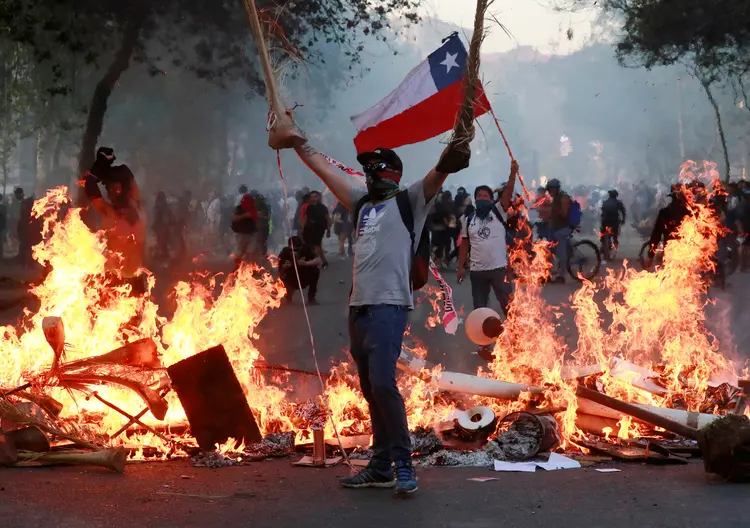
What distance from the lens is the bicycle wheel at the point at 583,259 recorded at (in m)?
20.4

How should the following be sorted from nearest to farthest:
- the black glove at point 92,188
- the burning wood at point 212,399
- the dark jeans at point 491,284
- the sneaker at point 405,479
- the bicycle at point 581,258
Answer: the sneaker at point 405,479 < the burning wood at point 212,399 < the black glove at point 92,188 < the dark jeans at point 491,284 < the bicycle at point 581,258

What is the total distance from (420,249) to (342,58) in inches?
1094

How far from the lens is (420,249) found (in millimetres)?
6129

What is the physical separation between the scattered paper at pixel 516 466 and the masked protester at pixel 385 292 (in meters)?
0.77

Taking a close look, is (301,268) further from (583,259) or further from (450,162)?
(450,162)

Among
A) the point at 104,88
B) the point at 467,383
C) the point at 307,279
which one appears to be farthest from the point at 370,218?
the point at 104,88

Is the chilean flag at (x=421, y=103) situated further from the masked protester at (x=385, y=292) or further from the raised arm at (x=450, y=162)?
the raised arm at (x=450, y=162)

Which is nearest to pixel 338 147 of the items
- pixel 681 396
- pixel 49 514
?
pixel 681 396

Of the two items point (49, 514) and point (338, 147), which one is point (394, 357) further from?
point (338, 147)

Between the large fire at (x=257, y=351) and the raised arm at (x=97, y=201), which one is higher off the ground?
the raised arm at (x=97, y=201)

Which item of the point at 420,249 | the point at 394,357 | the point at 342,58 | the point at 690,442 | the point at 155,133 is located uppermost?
the point at 342,58

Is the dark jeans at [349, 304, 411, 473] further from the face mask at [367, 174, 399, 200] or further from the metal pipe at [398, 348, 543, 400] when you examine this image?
the metal pipe at [398, 348, 543, 400]

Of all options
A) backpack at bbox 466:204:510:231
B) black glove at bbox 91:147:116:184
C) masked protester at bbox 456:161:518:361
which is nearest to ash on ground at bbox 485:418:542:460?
masked protester at bbox 456:161:518:361

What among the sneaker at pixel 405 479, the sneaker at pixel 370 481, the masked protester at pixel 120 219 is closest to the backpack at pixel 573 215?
the masked protester at pixel 120 219
